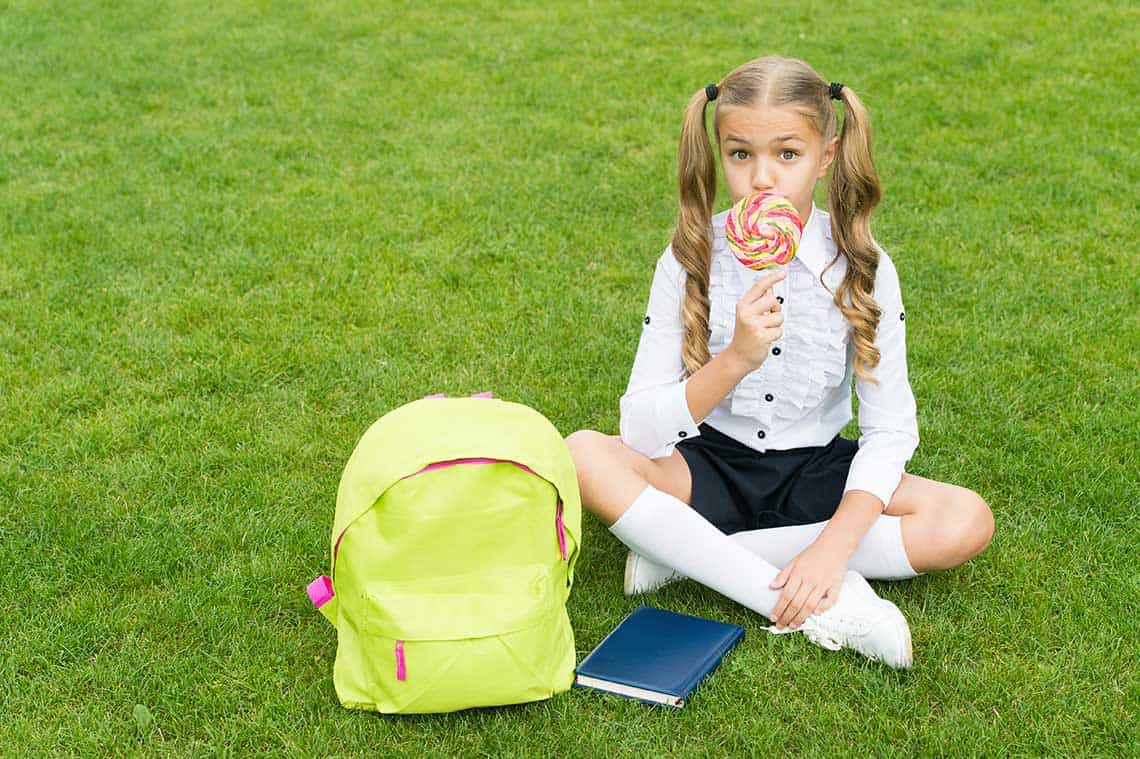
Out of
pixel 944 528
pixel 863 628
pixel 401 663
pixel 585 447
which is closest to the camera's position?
pixel 401 663

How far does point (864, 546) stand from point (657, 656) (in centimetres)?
65

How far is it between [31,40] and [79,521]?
228 inches

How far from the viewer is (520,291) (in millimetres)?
5152

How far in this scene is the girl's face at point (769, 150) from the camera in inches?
123

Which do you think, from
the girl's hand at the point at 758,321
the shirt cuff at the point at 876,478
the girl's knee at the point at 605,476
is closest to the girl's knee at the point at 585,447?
the girl's knee at the point at 605,476

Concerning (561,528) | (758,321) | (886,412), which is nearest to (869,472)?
(886,412)

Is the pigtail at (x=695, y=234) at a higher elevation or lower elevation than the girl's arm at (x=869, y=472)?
higher

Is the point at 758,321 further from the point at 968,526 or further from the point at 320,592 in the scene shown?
the point at 320,592

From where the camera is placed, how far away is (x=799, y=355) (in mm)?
3377

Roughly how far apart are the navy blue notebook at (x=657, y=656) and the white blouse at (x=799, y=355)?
46 centimetres

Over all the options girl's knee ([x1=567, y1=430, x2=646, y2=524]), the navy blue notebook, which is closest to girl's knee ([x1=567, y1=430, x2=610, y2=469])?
girl's knee ([x1=567, y1=430, x2=646, y2=524])

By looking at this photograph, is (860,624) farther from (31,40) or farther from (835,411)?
(31,40)

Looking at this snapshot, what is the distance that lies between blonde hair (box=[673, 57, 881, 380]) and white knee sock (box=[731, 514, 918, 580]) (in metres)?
0.42

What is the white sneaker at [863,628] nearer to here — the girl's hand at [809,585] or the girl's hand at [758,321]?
the girl's hand at [809,585]
